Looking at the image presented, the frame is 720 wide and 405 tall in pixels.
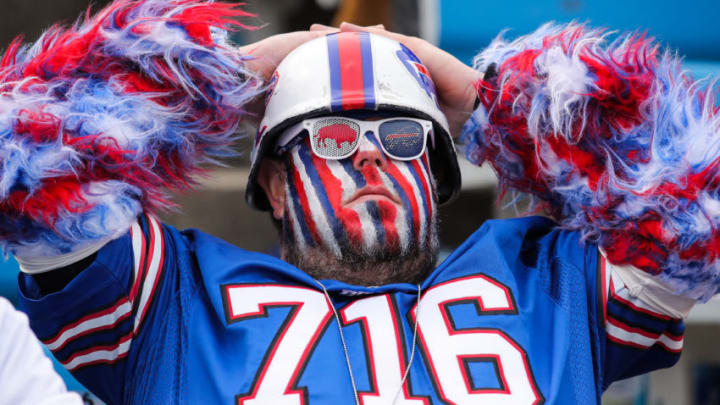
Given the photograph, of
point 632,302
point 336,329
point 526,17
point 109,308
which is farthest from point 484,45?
point 109,308

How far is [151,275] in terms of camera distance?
2107mm

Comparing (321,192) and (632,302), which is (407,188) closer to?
(321,192)

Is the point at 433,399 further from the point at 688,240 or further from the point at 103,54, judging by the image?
the point at 103,54

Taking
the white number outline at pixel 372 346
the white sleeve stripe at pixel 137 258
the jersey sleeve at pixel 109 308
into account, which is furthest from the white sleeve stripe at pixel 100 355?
the white number outline at pixel 372 346

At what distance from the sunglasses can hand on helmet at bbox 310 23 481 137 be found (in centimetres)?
22

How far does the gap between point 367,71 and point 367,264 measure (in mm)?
494

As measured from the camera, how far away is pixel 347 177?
238 cm

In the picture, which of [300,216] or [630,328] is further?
[300,216]

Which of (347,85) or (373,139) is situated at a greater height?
(347,85)

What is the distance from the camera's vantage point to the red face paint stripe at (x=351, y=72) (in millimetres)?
2398

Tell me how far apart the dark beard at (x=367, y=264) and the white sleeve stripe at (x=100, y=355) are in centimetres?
52

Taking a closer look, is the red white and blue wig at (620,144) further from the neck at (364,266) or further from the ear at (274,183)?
the ear at (274,183)

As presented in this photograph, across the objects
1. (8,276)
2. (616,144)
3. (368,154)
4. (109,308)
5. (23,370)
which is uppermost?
(23,370)

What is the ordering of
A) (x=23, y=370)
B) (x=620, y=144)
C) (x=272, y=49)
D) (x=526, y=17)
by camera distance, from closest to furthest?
1. (x=23, y=370)
2. (x=620, y=144)
3. (x=272, y=49)
4. (x=526, y=17)
